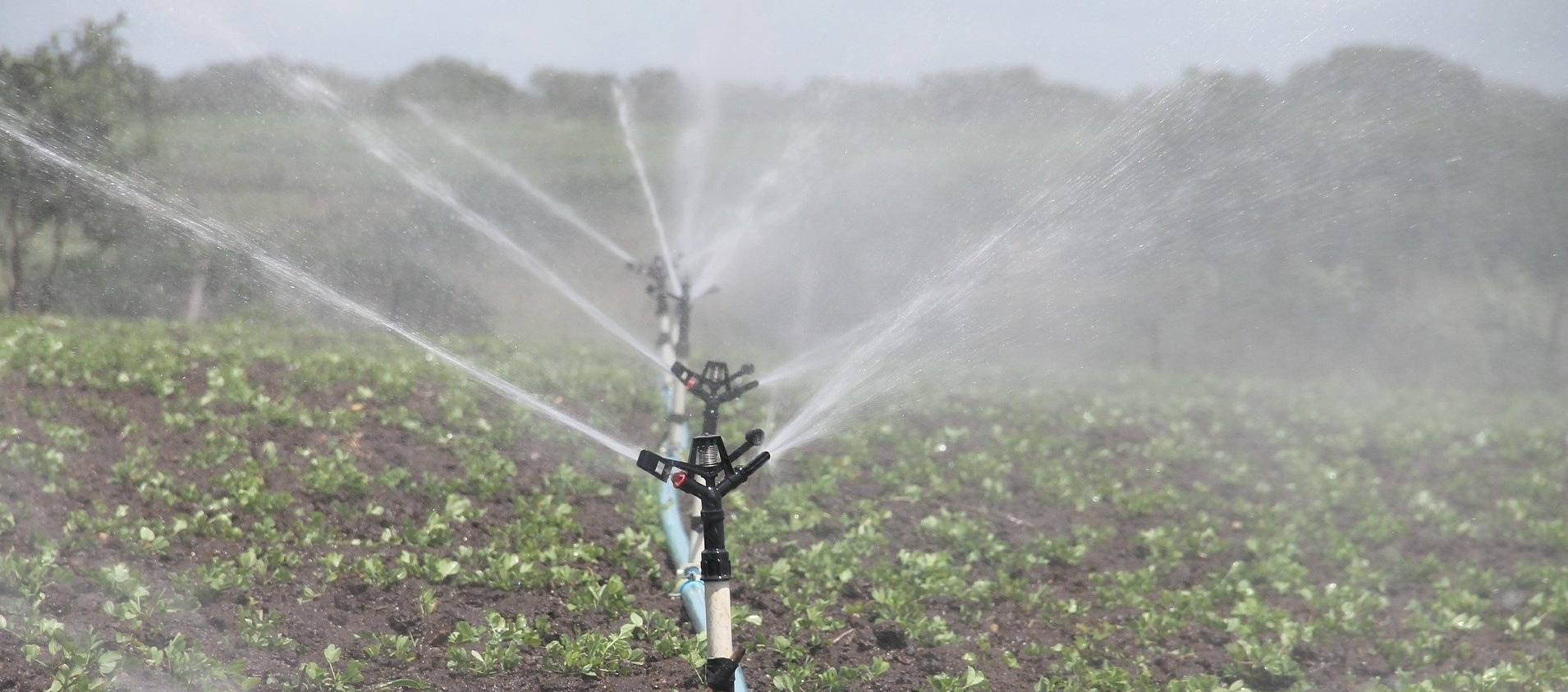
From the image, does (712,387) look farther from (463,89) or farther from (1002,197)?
Result: (463,89)

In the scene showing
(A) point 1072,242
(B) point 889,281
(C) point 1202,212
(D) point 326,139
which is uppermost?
(D) point 326,139

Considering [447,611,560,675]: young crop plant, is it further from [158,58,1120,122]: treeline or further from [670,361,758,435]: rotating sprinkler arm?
[158,58,1120,122]: treeline

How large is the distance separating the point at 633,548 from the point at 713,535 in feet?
7.76

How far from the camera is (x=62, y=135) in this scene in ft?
44.2

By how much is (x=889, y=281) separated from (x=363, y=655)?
1398 centimetres

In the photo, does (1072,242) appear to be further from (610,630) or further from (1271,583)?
(610,630)

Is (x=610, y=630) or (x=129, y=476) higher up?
(x=129, y=476)

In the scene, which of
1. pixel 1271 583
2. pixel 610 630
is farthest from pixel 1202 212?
pixel 610 630

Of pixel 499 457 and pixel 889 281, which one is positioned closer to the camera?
pixel 499 457

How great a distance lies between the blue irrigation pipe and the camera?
15.4ft

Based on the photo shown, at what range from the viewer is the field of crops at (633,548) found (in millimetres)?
4426

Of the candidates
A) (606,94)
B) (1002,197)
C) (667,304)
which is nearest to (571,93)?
(606,94)

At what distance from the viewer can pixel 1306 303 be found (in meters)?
21.9

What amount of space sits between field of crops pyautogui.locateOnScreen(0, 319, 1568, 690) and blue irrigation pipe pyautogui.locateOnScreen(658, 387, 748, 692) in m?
0.10
